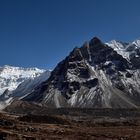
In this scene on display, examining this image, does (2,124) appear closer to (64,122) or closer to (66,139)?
(66,139)

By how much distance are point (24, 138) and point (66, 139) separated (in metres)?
14.0

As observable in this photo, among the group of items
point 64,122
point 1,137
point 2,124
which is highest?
point 64,122

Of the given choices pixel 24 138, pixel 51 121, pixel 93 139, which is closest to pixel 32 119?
pixel 51 121

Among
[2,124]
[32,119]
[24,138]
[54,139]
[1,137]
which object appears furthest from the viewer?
[32,119]

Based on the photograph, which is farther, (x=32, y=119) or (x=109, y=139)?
(x=32, y=119)

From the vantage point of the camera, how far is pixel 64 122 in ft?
652

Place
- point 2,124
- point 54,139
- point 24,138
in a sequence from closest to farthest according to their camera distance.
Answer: point 24,138
point 54,139
point 2,124

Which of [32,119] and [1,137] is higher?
[32,119]

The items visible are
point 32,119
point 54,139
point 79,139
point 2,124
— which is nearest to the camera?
point 54,139

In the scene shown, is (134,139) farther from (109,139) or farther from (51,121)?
(51,121)

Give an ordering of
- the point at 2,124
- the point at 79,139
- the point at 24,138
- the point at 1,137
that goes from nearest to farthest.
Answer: the point at 1,137 → the point at 24,138 → the point at 79,139 → the point at 2,124

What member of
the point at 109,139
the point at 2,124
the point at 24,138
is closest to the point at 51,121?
the point at 2,124

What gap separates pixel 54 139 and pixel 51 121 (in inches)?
4319

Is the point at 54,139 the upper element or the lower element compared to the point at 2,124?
lower
